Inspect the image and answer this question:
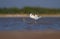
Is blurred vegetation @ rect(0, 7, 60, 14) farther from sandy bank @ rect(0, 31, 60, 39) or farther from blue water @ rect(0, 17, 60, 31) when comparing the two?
sandy bank @ rect(0, 31, 60, 39)

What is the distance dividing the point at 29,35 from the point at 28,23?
79cm

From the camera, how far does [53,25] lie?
12.1 ft

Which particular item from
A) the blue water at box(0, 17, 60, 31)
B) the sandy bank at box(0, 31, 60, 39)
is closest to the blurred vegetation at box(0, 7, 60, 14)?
the blue water at box(0, 17, 60, 31)

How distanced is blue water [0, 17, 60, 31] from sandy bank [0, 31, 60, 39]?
0.25 metres

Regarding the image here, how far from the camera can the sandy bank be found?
2.96 m

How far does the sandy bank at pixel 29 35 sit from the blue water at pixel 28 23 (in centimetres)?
25

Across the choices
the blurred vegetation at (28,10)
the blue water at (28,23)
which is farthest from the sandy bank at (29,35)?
the blurred vegetation at (28,10)

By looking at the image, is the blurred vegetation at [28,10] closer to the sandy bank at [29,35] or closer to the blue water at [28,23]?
the blue water at [28,23]

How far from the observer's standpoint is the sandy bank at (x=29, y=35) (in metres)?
2.96

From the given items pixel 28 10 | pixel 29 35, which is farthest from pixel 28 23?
pixel 29 35
